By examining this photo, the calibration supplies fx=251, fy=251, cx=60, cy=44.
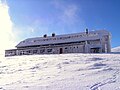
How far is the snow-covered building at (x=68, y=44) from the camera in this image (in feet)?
146

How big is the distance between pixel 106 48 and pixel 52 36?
12.6 m

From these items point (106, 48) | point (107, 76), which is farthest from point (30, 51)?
point (107, 76)

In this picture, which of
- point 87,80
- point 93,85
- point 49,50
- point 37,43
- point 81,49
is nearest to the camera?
point 93,85

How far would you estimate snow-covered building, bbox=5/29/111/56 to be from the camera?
146 ft

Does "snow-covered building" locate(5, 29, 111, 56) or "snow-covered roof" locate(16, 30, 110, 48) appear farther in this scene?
"snow-covered roof" locate(16, 30, 110, 48)

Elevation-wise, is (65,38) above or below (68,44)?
above

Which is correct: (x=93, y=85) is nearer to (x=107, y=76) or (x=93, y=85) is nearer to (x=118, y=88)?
(x=118, y=88)

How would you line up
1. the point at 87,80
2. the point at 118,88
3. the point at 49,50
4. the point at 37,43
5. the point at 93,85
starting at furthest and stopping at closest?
the point at 37,43 < the point at 49,50 < the point at 87,80 < the point at 93,85 < the point at 118,88

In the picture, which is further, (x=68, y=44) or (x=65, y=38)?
(x=65, y=38)

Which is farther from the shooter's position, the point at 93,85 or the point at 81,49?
the point at 81,49

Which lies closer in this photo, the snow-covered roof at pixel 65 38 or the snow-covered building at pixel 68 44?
the snow-covered building at pixel 68 44

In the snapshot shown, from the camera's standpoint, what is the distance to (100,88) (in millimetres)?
10820

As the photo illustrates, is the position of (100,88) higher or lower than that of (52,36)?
lower

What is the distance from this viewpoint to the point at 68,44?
46438 millimetres
